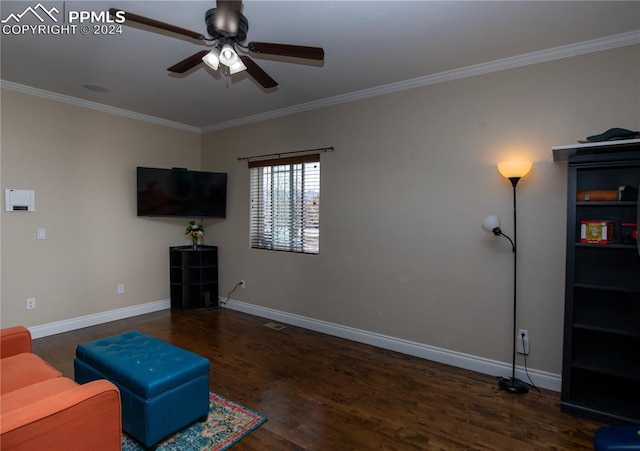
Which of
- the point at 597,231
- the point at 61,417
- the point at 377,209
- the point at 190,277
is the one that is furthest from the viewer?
the point at 190,277

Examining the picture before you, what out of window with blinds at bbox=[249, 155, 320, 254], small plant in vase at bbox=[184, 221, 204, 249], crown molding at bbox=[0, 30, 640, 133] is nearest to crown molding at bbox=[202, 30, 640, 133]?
crown molding at bbox=[0, 30, 640, 133]

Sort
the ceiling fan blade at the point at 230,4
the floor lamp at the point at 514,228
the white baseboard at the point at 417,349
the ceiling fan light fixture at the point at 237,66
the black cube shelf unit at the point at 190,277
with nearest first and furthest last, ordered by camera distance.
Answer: the ceiling fan blade at the point at 230,4 → the ceiling fan light fixture at the point at 237,66 → the floor lamp at the point at 514,228 → the white baseboard at the point at 417,349 → the black cube shelf unit at the point at 190,277

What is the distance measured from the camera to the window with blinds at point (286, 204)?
427 cm

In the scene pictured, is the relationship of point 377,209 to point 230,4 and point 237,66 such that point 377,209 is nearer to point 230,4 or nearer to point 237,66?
point 237,66

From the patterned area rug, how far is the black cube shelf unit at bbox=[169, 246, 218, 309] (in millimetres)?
2723

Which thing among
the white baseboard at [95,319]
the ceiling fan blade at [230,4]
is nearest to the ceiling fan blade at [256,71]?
the ceiling fan blade at [230,4]

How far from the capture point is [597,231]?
244 centimetres

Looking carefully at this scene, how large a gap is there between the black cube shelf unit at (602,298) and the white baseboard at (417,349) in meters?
0.29

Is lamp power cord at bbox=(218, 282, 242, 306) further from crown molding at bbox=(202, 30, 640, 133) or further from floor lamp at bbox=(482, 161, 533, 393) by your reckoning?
floor lamp at bbox=(482, 161, 533, 393)

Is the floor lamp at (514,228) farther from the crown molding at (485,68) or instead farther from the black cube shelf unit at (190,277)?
the black cube shelf unit at (190,277)

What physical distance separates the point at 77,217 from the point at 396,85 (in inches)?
160

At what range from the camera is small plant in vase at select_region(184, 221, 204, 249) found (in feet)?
16.9

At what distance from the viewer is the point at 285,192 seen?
4570mm

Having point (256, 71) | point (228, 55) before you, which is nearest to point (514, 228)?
point (256, 71)
